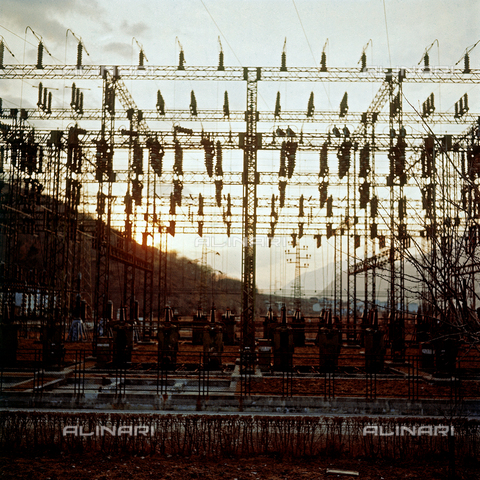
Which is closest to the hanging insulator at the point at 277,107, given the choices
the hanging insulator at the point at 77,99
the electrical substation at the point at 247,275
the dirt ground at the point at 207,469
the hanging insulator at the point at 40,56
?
the electrical substation at the point at 247,275

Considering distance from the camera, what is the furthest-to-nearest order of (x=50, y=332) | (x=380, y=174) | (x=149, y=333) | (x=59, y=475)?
(x=380, y=174) → (x=149, y=333) → (x=50, y=332) → (x=59, y=475)

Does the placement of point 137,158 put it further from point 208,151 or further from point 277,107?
point 277,107

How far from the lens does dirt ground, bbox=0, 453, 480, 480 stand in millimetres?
7969

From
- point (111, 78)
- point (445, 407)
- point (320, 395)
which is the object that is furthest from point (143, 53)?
point (445, 407)

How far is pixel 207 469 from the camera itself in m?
8.34

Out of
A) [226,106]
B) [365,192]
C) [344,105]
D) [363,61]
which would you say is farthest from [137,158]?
[344,105]

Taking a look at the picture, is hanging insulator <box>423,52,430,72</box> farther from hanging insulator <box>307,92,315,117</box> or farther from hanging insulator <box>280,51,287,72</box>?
hanging insulator <box>280,51,287,72</box>

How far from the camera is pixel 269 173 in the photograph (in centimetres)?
2944

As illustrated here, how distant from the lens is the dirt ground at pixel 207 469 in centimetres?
797

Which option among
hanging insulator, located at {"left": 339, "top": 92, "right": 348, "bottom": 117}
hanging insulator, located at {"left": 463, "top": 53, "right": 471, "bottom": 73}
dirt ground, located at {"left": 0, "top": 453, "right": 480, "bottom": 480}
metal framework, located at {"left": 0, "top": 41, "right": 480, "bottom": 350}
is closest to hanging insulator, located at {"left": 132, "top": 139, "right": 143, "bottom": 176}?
metal framework, located at {"left": 0, "top": 41, "right": 480, "bottom": 350}

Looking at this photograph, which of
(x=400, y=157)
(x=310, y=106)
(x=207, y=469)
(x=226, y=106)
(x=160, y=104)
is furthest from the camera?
(x=226, y=106)

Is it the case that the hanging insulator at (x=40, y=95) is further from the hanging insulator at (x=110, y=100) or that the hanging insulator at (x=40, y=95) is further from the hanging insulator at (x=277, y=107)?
the hanging insulator at (x=277, y=107)

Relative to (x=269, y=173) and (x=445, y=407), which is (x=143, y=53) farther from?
(x=445, y=407)

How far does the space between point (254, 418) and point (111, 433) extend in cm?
267
